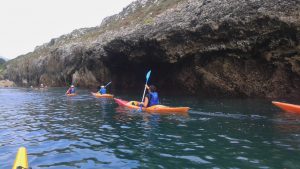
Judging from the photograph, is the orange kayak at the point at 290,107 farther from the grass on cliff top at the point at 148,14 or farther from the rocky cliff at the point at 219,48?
the grass on cliff top at the point at 148,14

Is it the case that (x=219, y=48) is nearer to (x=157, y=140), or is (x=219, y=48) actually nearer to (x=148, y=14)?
(x=148, y=14)

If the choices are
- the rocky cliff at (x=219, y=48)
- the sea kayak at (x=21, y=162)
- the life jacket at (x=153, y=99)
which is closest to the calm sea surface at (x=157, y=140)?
the sea kayak at (x=21, y=162)

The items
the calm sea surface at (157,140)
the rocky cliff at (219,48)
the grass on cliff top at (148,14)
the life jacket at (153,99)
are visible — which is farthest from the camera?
the grass on cliff top at (148,14)

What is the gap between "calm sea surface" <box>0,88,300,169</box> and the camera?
9250mm

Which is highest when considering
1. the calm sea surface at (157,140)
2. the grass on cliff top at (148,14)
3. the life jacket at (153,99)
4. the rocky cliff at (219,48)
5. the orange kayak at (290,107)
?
the grass on cliff top at (148,14)

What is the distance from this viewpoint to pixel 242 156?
31.4ft

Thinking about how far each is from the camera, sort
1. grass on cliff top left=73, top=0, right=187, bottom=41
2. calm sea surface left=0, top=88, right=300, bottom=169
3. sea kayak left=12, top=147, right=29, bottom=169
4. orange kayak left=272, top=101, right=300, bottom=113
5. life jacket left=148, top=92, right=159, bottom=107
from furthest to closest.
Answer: grass on cliff top left=73, top=0, right=187, bottom=41 < life jacket left=148, top=92, right=159, bottom=107 < orange kayak left=272, top=101, right=300, bottom=113 < calm sea surface left=0, top=88, right=300, bottom=169 < sea kayak left=12, top=147, right=29, bottom=169

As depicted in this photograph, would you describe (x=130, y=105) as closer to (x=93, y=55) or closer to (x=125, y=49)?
(x=125, y=49)

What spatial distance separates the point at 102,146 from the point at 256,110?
469 inches

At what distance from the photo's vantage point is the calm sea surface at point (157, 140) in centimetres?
925

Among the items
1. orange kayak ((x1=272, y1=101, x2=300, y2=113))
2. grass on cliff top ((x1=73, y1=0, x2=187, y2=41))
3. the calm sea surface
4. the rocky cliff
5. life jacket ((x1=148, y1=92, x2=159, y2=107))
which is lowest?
the calm sea surface

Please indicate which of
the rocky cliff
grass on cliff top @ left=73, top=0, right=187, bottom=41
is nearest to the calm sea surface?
the rocky cliff

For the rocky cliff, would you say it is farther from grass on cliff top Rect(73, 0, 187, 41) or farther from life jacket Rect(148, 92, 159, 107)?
life jacket Rect(148, 92, 159, 107)

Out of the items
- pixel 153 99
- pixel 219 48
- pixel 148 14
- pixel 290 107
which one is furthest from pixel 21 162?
pixel 148 14
